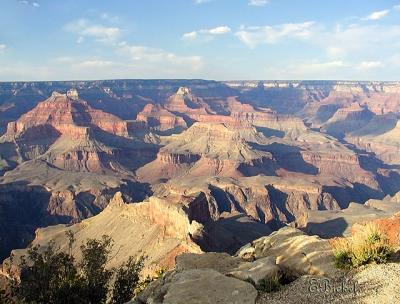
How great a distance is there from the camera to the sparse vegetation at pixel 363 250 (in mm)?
22125

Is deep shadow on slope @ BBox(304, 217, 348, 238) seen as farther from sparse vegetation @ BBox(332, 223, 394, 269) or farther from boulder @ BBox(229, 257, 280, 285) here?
sparse vegetation @ BBox(332, 223, 394, 269)

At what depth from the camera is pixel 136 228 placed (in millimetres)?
84938

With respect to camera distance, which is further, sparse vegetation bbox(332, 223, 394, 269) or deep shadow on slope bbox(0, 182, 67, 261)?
deep shadow on slope bbox(0, 182, 67, 261)

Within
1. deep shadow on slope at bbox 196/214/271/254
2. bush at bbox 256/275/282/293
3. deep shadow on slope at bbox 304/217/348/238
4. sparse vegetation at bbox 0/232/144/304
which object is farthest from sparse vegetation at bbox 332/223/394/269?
deep shadow on slope at bbox 304/217/348/238

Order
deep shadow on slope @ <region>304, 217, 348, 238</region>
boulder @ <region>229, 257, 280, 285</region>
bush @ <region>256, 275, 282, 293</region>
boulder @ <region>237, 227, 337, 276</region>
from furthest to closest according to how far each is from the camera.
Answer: deep shadow on slope @ <region>304, 217, 348, 238</region> → boulder @ <region>237, 227, 337, 276</region> → boulder @ <region>229, 257, 280, 285</region> → bush @ <region>256, 275, 282, 293</region>

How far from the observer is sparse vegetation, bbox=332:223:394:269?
2212 cm

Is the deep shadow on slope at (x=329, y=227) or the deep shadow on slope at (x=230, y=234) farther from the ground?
the deep shadow on slope at (x=230, y=234)

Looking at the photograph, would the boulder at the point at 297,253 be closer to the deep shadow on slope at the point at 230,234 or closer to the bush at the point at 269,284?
the bush at the point at 269,284

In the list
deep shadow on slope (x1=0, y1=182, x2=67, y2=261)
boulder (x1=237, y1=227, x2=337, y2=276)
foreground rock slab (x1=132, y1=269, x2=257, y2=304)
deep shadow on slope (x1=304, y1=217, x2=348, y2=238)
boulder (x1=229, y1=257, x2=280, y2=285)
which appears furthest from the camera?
deep shadow on slope (x1=0, y1=182, x2=67, y2=261)

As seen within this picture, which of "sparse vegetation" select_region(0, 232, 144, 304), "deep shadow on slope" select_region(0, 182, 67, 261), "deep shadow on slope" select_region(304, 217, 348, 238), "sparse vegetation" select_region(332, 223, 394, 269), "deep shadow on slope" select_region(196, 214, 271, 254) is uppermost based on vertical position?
"sparse vegetation" select_region(332, 223, 394, 269)

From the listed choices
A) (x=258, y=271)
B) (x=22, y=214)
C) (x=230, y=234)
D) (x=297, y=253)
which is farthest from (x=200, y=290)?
(x=22, y=214)

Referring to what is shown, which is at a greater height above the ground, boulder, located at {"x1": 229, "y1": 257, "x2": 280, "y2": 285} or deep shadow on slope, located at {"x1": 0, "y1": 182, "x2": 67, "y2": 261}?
boulder, located at {"x1": 229, "y1": 257, "x2": 280, "y2": 285}

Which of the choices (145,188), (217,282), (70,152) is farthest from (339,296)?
(70,152)

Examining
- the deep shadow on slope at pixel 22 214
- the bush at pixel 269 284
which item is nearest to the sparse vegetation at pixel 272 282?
the bush at pixel 269 284
